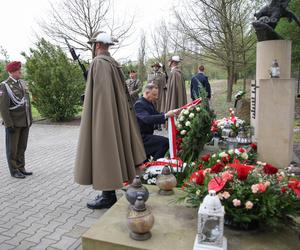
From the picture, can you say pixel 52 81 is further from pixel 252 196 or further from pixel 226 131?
pixel 252 196

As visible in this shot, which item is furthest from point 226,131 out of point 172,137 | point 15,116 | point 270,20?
point 15,116

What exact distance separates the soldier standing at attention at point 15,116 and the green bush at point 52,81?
6566 millimetres

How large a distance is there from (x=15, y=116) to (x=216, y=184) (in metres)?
4.34

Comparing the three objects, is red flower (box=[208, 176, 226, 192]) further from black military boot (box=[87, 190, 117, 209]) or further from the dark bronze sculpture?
the dark bronze sculpture

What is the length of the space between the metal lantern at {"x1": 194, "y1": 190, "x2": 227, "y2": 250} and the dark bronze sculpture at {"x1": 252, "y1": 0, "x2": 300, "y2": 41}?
4.85 metres

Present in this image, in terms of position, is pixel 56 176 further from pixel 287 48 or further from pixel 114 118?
pixel 287 48

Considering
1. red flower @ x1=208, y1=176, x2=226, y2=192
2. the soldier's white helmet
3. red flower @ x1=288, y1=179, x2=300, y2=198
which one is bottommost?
red flower @ x1=288, y1=179, x2=300, y2=198

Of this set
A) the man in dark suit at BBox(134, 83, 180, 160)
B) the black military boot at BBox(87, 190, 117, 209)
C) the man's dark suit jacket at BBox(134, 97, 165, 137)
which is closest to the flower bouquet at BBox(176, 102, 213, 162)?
the man in dark suit at BBox(134, 83, 180, 160)

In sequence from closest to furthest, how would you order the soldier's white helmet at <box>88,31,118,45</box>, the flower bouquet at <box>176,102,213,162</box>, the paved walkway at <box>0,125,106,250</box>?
the paved walkway at <box>0,125,106,250</box> < the soldier's white helmet at <box>88,31,118,45</box> < the flower bouquet at <box>176,102,213,162</box>

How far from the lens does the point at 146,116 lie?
4883 millimetres

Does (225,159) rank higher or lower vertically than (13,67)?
lower

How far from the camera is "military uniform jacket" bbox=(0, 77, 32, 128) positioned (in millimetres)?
5715

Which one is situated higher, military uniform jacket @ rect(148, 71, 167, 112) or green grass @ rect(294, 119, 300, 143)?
military uniform jacket @ rect(148, 71, 167, 112)

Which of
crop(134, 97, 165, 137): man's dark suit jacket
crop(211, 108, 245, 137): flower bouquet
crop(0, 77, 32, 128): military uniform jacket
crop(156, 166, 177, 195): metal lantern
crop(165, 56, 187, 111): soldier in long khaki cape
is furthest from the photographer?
crop(165, 56, 187, 111): soldier in long khaki cape
